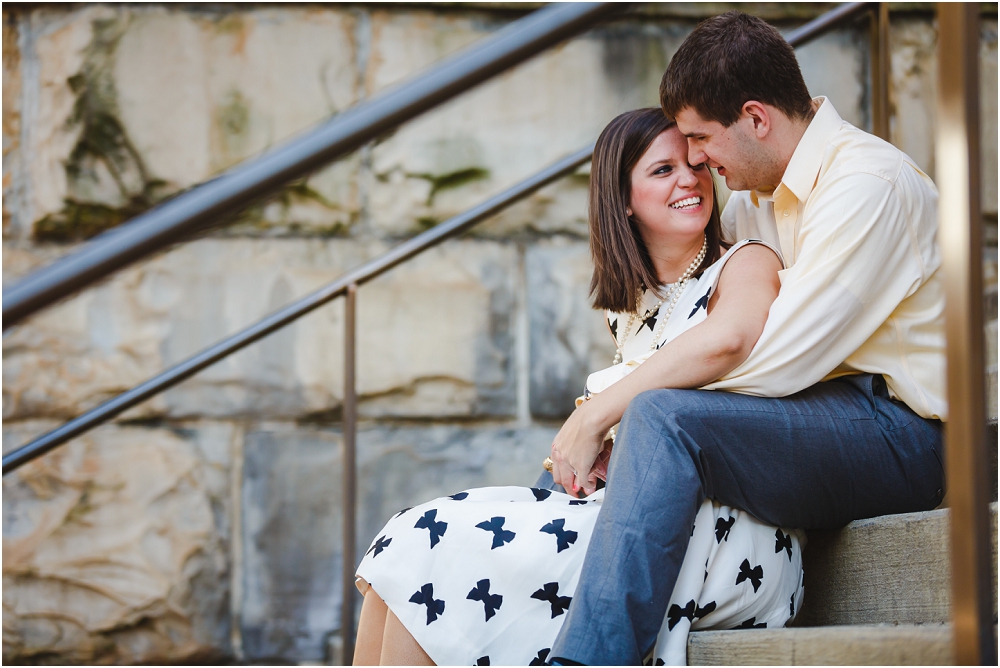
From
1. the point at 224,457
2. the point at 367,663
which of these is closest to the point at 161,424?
the point at 224,457

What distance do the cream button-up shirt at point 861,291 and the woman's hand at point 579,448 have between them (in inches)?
7.5

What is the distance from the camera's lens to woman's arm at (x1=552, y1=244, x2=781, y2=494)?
131cm

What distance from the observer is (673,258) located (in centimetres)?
165

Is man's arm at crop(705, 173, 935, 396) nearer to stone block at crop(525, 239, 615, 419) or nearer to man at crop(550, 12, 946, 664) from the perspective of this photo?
man at crop(550, 12, 946, 664)

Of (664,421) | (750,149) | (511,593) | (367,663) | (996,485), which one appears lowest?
(367,663)

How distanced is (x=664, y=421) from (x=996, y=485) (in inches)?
25.7

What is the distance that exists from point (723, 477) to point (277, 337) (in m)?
1.63

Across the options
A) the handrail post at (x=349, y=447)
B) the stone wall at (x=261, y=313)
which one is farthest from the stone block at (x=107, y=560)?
the handrail post at (x=349, y=447)

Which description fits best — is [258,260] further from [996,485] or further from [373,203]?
[996,485]

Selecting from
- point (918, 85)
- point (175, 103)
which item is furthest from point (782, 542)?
point (175, 103)

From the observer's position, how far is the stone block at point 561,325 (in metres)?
2.67

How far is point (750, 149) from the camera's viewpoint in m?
1.59

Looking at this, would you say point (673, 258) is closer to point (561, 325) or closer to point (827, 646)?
point (827, 646)

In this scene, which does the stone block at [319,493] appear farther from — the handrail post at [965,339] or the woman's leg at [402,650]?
the handrail post at [965,339]
